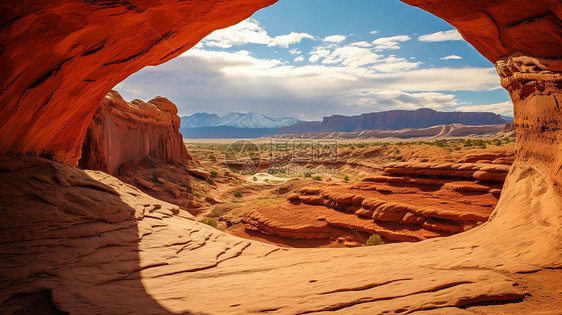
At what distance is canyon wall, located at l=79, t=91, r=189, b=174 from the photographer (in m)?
17.1

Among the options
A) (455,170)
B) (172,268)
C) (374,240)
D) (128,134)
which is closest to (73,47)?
(172,268)

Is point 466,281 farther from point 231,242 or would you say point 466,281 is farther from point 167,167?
point 167,167

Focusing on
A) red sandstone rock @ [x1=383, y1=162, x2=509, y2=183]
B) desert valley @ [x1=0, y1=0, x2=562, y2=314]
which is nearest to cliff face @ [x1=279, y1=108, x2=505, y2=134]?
red sandstone rock @ [x1=383, y1=162, x2=509, y2=183]

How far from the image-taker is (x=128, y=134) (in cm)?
2302

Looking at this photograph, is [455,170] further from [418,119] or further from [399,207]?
[418,119]

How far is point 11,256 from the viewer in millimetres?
4680

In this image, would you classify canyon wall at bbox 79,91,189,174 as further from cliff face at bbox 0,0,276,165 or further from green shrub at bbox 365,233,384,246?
green shrub at bbox 365,233,384,246

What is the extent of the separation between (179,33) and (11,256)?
5569 mm

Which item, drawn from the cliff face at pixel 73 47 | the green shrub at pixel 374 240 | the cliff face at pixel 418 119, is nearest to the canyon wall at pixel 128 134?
the cliff face at pixel 73 47

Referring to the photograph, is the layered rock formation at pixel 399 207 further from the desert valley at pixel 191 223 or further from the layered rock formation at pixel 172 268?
the layered rock formation at pixel 172 268

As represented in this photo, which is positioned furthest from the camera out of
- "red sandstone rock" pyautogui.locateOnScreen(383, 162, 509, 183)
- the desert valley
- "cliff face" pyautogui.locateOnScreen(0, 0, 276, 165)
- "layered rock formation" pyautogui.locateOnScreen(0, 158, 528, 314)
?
"red sandstone rock" pyautogui.locateOnScreen(383, 162, 509, 183)

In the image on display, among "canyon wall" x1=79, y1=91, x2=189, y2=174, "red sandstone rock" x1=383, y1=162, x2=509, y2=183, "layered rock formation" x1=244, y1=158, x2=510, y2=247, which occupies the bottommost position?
"layered rock formation" x1=244, y1=158, x2=510, y2=247

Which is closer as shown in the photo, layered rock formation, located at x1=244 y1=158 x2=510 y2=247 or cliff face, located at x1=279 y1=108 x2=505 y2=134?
layered rock formation, located at x1=244 y1=158 x2=510 y2=247

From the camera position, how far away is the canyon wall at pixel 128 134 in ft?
56.0
